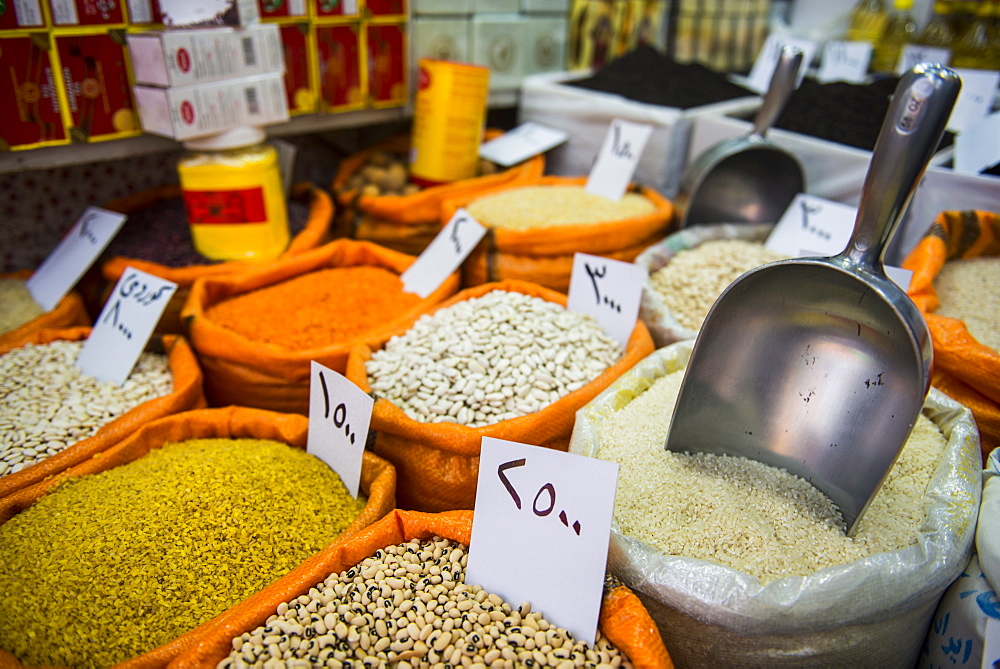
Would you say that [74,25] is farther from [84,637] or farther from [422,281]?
[84,637]

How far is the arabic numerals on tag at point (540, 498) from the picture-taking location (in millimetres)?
831

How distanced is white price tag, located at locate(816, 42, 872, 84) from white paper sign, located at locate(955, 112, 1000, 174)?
88 cm

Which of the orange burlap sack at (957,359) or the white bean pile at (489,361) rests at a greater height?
the orange burlap sack at (957,359)

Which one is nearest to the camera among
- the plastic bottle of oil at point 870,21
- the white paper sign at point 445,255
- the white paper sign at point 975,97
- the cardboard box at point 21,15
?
the cardboard box at point 21,15

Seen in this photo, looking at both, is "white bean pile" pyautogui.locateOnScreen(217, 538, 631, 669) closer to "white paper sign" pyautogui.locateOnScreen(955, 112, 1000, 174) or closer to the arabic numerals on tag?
the arabic numerals on tag

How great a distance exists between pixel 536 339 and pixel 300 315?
1.84 ft

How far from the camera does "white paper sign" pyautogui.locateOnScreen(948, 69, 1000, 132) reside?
72.2 inches

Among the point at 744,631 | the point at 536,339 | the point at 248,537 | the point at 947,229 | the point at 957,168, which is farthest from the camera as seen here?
the point at 957,168

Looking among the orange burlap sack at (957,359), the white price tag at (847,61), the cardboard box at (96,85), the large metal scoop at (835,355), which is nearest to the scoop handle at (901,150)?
the large metal scoop at (835,355)

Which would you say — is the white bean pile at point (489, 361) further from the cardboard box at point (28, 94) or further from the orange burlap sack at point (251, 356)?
the cardboard box at point (28, 94)

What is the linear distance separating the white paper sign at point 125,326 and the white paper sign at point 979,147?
184 cm

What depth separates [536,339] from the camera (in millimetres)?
1321

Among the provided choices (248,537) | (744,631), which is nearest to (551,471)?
(744,631)

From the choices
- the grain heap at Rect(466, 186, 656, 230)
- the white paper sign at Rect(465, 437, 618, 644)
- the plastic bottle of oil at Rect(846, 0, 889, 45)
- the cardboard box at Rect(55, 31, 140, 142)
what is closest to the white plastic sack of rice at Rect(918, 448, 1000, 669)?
the white paper sign at Rect(465, 437, 618, 644)
